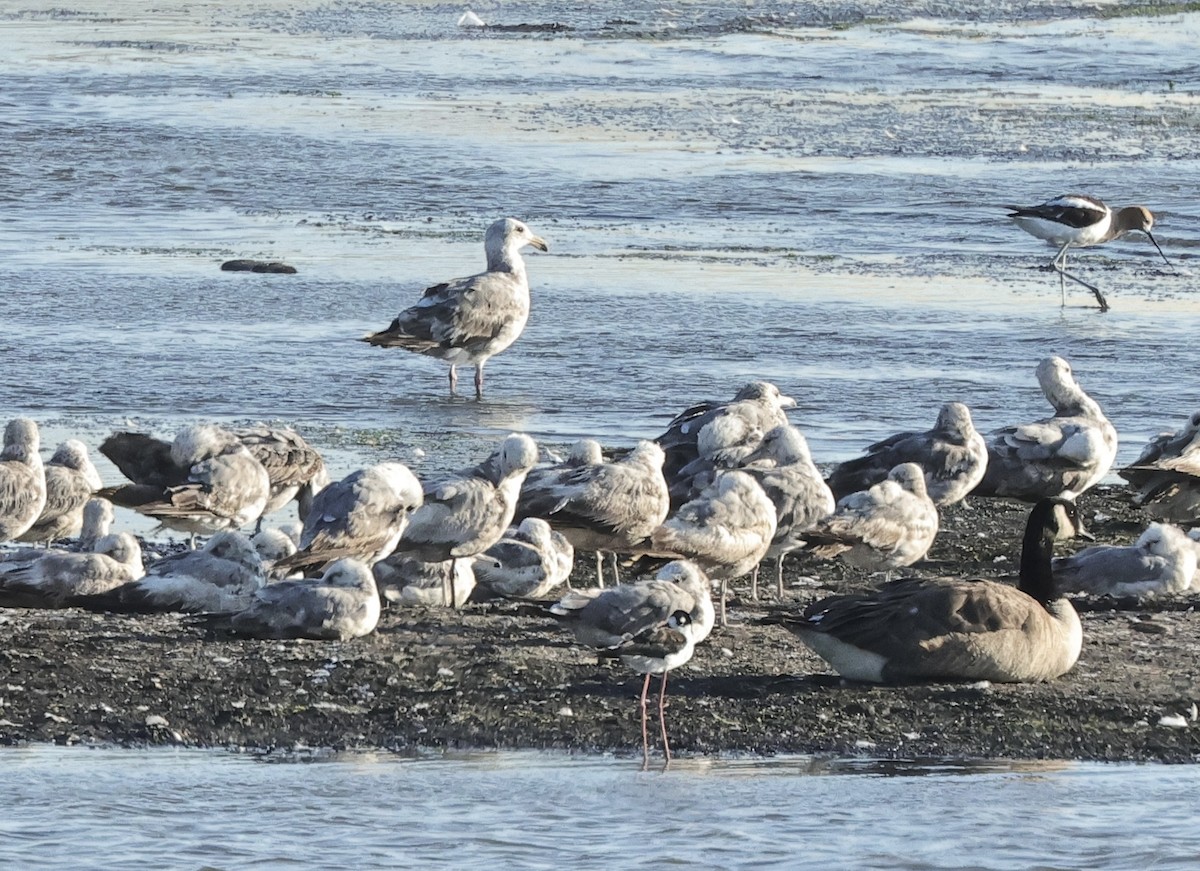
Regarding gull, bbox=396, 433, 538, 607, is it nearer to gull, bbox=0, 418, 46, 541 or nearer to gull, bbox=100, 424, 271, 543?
gull, bbox=100, 424, 271, 543

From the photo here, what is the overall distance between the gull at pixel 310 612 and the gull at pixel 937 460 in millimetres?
3258

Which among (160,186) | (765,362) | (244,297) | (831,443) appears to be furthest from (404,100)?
(831,443)

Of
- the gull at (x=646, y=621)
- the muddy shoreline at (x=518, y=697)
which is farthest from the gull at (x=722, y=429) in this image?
the gull at (x=646, y=621)

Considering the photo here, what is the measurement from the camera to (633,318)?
54.2 feet

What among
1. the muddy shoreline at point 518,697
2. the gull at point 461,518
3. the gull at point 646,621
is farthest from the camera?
the gull at point 461,518

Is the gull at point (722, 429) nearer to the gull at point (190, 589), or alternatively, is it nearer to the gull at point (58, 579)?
the gull at point (190, 589)

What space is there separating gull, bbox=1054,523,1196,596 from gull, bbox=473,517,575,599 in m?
2.21

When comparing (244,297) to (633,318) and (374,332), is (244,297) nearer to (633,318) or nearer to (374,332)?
(374,332)

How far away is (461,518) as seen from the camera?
392 inches

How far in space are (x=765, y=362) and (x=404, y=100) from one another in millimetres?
15177

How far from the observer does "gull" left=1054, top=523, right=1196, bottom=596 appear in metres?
10.0

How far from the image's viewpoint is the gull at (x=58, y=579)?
30.9ft

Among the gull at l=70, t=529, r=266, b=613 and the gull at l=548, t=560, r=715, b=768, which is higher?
the gull at l=548, t=560, r=715, b=768

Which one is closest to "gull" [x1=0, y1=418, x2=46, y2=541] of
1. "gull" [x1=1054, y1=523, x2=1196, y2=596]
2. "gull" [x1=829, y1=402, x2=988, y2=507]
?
"gull" [x1=829, y1=402, x2=988, y2=507]
